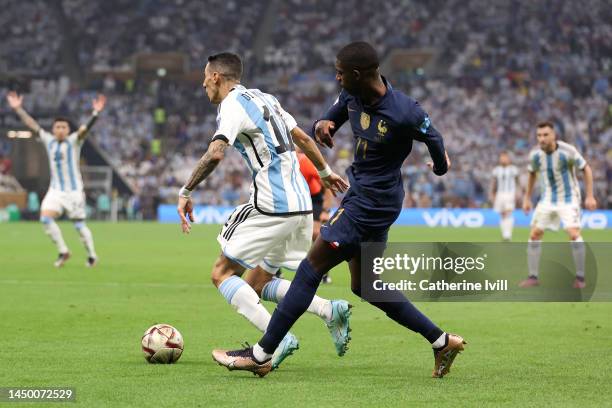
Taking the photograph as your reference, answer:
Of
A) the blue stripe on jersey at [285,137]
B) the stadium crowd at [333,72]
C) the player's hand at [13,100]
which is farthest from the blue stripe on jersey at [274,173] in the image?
the stadium crowd at [333,72]

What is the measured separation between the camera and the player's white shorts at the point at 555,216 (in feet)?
46.9

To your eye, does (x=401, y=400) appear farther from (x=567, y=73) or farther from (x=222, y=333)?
(x=567, y=73)

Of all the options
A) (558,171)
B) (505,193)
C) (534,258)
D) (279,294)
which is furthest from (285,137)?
(505,193)

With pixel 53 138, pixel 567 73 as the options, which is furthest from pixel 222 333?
pixel 567 73

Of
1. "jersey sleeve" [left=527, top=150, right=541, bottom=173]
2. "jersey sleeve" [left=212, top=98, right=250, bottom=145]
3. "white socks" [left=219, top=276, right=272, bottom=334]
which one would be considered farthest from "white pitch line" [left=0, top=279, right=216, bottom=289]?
"jersey sleeve" [left=212, top=98, right=250, bottom=145]

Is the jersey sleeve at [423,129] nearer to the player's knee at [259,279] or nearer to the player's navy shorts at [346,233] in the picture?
the player's navy shorts at [346,233]

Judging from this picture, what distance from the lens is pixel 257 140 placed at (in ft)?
24.2

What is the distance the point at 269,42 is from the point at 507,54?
427 inches

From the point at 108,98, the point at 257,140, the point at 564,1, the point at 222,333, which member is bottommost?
the point at 222,333

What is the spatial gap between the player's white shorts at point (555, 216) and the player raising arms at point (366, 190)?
25.7 feet

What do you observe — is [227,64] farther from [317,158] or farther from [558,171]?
[558,171]

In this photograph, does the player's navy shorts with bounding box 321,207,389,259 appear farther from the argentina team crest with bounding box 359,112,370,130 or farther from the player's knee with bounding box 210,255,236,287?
the player's knee with bounding box 210,255,236,287

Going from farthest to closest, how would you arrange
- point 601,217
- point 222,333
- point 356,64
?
point 601,217 < point 222,333 < point 356,64

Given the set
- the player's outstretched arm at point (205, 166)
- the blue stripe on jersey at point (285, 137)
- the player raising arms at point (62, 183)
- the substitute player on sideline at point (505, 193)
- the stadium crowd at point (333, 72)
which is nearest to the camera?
the player's outstretched arm at point (205, 166)
